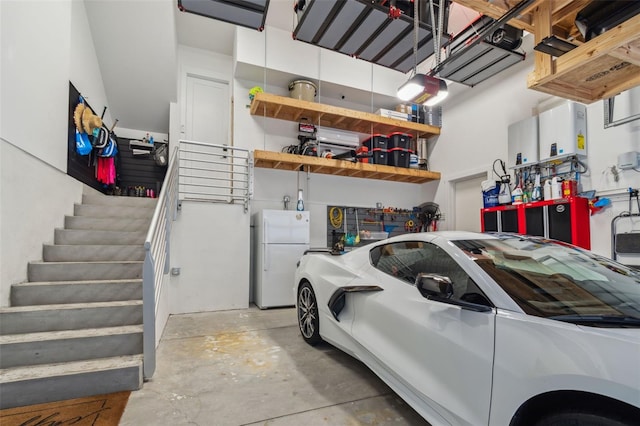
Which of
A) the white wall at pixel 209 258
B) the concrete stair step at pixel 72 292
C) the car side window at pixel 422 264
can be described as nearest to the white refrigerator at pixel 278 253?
the white wall at pixel 209 258

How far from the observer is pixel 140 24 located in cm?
457

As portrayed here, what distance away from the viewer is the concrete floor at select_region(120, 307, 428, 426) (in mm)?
1768

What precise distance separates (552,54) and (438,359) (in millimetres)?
2079

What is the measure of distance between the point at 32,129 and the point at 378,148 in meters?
4.58

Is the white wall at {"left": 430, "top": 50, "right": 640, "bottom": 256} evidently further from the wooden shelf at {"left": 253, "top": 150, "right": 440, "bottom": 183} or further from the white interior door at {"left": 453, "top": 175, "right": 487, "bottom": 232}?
the wooden shelf at {"left": 253, "top": 150, "right": 440, "bottom": 183}

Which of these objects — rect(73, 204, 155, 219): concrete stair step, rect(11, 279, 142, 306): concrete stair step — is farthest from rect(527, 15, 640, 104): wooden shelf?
rect(73, 204, 155, 219): concrete stair step

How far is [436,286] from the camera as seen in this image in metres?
1.35

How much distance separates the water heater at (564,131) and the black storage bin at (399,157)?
2.09m

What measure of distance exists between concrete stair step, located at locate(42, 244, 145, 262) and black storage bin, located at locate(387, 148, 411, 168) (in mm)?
4122

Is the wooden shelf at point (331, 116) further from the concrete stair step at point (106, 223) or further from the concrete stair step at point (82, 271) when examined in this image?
the concrete stair step at point (82, 271)

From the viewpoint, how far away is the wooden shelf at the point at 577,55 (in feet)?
5.89

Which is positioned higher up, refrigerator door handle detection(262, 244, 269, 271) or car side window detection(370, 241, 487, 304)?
car side window detection(370, 241, 487, 304)

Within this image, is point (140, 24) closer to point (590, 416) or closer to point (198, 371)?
point (198, 371)

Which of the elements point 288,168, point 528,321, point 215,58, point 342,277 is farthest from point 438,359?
point 215,58
